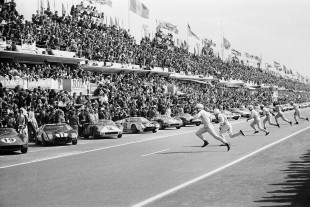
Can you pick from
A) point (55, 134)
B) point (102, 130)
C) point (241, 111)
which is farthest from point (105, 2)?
point (55, 134)

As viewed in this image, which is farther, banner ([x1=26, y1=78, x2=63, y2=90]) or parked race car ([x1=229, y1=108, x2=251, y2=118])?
parked race car ([x1=229, y1=108, x2=251, y2=118])

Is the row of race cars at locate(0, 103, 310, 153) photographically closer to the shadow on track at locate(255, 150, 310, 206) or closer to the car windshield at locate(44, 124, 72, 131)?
the car windshield at locate(44, 124, 72, 131)

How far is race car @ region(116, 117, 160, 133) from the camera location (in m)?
27.3

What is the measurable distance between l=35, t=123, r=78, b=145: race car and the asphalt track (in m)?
5.15

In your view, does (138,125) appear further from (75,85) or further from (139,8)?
(139,8)

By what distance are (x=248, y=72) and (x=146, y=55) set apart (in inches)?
1747

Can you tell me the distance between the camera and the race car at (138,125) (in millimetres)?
27297

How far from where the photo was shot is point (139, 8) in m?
42.9

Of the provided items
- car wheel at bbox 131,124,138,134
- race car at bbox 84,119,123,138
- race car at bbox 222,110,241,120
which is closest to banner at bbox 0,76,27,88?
race car at bbox 84,119,123,138

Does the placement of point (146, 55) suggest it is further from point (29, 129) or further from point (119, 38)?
point (29, 129)

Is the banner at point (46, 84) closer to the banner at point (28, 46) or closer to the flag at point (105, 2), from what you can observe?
the banner at point (28, 46)

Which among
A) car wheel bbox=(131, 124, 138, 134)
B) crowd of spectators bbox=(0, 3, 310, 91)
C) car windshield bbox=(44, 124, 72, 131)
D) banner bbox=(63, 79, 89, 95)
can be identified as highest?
crowd of spectators bbox=(0, 3, 310, 91)

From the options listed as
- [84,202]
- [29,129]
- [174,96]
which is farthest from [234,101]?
A: [84,202]

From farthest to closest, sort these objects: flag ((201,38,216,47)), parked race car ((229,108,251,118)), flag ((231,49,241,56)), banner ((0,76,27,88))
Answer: flag ((231,49,241,56)) → flag ((201,38,216,47)) → parked race car ((229,108,251,118)) → banner ((0,76,27,88))
